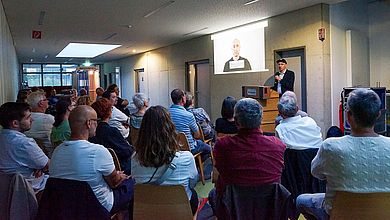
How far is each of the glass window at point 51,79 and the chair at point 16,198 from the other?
21.4m

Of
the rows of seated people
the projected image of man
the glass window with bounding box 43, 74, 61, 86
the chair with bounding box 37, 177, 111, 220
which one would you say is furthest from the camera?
the glass window with bounding box 43, 74, 61, 86

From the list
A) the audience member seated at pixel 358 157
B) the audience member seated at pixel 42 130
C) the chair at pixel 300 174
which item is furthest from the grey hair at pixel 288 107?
the audience member seated at pixel 42 130

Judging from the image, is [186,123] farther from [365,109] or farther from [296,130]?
[365,109]

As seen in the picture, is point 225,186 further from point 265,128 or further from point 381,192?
point 265,128

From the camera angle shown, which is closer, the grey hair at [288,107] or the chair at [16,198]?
Result: the chair at [16,198]

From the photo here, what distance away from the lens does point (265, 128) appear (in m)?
6.23

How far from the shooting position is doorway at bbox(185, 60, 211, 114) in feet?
35.4

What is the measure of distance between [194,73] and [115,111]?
22.8ft

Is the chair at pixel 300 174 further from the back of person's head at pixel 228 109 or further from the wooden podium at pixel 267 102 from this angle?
the wooden podium at pixel 267 102

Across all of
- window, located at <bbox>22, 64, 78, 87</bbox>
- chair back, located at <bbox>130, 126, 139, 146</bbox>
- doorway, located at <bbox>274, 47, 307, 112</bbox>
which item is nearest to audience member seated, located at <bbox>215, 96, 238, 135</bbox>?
chair back, located at <bbox>130, 126, 139, 146</bbox>

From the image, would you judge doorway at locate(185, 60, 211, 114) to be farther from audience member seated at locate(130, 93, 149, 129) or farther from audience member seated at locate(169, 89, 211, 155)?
audience member seated at locate(169, 89, 211, 155)

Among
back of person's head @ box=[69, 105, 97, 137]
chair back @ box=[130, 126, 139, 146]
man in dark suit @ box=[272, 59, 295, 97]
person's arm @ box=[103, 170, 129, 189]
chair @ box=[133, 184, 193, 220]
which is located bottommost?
chair @ box=[133, 184, 193, 220]

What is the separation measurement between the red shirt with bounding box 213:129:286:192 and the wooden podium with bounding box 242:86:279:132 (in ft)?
12.9

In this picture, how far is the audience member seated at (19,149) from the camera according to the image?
8.64 ft
